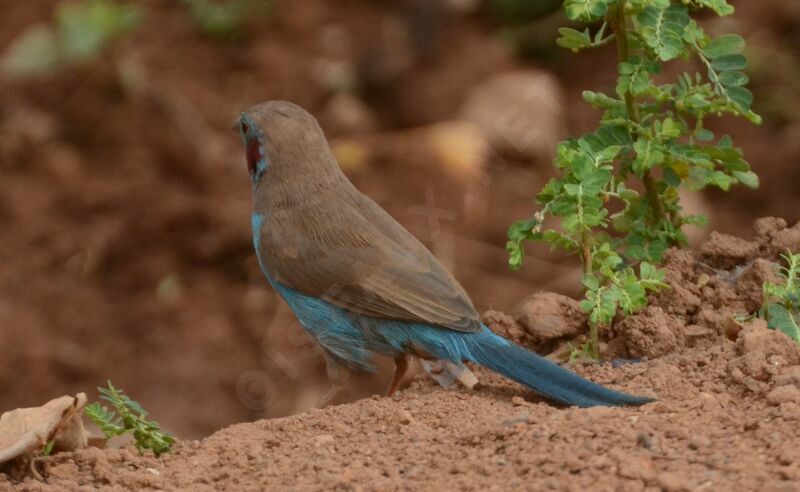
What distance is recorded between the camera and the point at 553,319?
16.4 ft

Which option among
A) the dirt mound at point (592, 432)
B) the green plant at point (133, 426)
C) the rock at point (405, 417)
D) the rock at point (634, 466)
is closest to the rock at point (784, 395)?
the dirt mound at point (592, 432)

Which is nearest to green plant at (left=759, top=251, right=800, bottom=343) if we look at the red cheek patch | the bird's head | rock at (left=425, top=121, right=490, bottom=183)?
the bird's head

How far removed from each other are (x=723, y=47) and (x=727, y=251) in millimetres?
740

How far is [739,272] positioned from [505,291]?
3074 mm

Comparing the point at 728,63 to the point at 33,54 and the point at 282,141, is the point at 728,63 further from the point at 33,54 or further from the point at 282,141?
the point at 33,54

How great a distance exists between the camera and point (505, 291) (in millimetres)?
7914

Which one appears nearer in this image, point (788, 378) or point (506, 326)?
point (788, 378)

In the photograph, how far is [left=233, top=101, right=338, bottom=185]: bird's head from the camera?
553cm

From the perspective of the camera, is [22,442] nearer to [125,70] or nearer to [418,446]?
[418,446]

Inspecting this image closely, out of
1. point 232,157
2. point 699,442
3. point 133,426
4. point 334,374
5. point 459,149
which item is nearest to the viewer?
point 699,442

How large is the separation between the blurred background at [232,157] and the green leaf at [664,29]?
2.94 metres

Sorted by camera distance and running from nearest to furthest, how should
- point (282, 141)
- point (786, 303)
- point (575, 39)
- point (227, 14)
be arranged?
point (786, 303)
point (575, 39)
point (282, 141)
point (227, 14)

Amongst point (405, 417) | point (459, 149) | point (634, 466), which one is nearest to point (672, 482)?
point (634, 466)

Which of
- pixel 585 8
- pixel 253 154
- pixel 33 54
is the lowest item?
pixel 253 154
